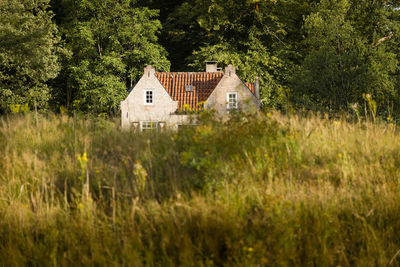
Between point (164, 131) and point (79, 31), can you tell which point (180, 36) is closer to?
point (79, 31)

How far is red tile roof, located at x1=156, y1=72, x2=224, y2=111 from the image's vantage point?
2692cm

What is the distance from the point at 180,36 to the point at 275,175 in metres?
31.1

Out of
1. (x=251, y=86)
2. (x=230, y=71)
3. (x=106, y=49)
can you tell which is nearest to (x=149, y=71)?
(x=106, y=49)

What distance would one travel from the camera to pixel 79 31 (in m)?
29.7

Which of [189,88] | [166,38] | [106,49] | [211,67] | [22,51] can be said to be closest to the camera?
[22,51]

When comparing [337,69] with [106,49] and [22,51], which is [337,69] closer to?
[22,51]

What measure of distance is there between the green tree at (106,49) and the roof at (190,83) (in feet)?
9.00

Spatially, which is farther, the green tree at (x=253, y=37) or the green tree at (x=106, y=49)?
the green tree at (x=253, y=37)

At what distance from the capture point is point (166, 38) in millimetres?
34500

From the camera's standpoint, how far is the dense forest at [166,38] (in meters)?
22.6

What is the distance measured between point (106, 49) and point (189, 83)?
8.29m

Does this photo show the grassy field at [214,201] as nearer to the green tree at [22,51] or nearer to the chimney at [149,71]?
the green tree at [22,51]

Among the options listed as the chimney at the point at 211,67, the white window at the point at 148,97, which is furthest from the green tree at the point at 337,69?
the white window at the point at 148,97

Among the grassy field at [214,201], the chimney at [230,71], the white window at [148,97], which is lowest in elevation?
the grassy field at [214,201]
